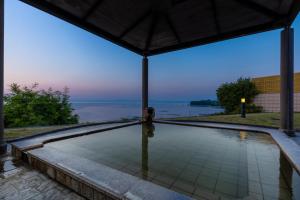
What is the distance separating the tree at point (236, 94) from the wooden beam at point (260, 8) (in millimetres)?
13994

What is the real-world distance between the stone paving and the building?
1845 cm

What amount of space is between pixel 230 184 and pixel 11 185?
309cm

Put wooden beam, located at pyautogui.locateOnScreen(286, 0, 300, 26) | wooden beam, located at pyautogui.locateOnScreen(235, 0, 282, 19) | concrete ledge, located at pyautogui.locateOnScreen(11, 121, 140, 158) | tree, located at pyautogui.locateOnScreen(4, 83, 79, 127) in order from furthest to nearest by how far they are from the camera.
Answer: tree, located at pyautogui.locateOnScreen(4, 83, 79, 127), wooden beam, located at pyautogui.locateOnScreen(235, 0, 282, 19), wooden beam, located at pyautogui.locateOnScreen(286, 0, 300, 26), concrete ledge, located at pyautogui.locateOnScreen(11, 121, 140, 158)

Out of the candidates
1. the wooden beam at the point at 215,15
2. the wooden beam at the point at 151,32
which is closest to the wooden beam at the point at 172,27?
the wooden beam at the point at 151,32

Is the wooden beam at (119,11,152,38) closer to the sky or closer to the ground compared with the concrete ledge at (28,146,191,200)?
closer to the sky

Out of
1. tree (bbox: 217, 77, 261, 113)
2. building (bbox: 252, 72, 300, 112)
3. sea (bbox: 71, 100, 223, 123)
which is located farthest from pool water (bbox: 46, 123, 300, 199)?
tree (bbox: 217, 77, 261, 113)

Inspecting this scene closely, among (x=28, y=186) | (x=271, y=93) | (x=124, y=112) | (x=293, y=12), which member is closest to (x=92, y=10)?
(x=28, y=186)

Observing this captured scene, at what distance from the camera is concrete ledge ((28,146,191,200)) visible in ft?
5.41

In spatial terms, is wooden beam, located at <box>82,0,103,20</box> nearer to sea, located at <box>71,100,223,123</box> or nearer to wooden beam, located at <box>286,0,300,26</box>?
wooden beam, located at <box>286,0,300,26</box>

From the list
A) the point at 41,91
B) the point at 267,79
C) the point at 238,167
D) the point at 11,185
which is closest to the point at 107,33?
the point at 11,185

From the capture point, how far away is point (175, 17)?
16.9 feet

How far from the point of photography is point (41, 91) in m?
10.9

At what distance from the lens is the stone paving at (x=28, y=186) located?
6.20 feet

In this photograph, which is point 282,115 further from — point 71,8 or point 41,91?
point 41,91
